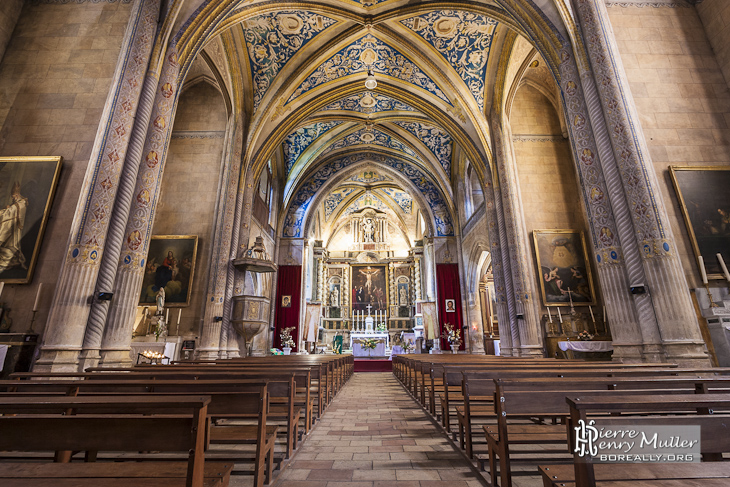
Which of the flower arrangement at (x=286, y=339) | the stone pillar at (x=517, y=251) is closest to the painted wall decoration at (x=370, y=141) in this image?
the stone pillar at (x=517, y=251)

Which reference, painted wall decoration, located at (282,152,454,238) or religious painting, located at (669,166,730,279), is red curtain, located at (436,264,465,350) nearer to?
painted wall decoration, located at (282,152,454,238)

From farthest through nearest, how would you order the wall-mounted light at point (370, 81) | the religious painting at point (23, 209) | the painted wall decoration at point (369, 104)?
the painted wall decoration at point (369, 104) → the wall-mounted light at point (370, 81) → the religious painting at point (23, 209)

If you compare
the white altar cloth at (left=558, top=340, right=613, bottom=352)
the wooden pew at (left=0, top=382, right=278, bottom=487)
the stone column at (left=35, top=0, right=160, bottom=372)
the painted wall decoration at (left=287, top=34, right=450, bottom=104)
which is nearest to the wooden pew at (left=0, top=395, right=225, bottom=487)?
the wooden pew at (left=0, top=382, right=278, bottom=487)

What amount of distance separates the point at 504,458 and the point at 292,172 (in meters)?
17.3

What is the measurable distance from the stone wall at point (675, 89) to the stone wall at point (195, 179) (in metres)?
10.3

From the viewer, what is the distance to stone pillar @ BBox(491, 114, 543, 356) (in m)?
9.05

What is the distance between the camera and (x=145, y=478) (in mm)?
1233

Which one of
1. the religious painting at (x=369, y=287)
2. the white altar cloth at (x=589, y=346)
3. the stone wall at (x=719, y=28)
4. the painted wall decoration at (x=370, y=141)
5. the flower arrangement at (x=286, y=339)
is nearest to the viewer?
the stone wall at (x=719, y=28)

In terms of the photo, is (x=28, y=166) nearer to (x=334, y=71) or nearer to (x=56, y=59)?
(x=56, y=59)

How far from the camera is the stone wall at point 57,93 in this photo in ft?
17.5

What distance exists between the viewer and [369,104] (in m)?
15.4

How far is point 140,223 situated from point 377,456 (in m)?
5.29

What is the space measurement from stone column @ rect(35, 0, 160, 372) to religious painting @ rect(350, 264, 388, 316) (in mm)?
19770

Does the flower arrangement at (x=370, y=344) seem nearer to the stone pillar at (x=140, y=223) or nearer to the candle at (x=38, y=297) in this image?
the stone pillar at (x=140, y=223)
